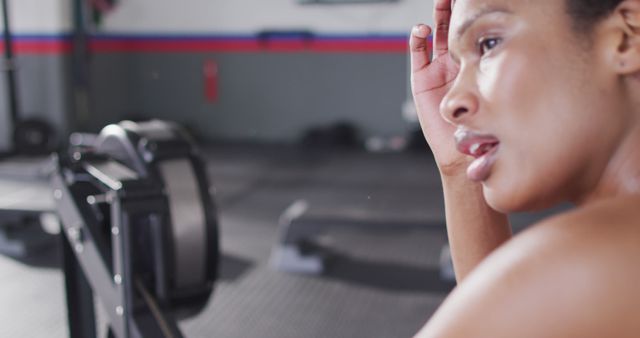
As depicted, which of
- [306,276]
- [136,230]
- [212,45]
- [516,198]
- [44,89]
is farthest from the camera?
[212,45]

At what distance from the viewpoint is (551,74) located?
1.41 ft

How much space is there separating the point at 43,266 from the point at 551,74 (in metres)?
2.92

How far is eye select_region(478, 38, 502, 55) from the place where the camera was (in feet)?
1.53

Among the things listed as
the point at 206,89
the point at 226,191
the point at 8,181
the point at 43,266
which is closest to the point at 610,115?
the point at 43,266

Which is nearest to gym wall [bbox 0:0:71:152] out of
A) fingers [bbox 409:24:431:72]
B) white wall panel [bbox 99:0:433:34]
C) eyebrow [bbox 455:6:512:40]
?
white wall panel [bbox 99:0:433:34]

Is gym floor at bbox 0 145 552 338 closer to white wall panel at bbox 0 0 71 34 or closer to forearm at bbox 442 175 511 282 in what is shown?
forearm at bbox 442 175 511 282

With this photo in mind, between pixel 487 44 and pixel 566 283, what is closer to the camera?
pixel 566 283

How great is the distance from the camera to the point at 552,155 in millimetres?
439

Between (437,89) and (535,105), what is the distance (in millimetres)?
255

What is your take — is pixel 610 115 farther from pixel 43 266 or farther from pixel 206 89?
pixel 206 89

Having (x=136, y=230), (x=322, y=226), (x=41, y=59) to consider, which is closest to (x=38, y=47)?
(x=41, y=59)

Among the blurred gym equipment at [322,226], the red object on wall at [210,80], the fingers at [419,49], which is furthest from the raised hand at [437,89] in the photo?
the red object on wall at [210,80]

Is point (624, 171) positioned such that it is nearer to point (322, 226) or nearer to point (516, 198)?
point (516, 198)

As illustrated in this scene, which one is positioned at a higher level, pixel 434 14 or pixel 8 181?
pixel 434 14
